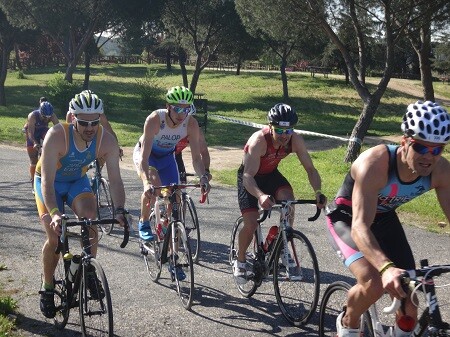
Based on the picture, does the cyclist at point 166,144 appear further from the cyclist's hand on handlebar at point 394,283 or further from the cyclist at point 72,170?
the cyclist's hand on handlebar at point 394,283

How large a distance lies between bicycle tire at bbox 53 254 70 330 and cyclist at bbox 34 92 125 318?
0.27ft

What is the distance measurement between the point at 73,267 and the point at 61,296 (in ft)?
1.54

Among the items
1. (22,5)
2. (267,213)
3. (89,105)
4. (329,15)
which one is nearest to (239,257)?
(267,213)

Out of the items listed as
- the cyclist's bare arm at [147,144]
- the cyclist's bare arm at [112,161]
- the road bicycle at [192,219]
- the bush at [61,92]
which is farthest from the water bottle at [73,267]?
the bush at [61,92]

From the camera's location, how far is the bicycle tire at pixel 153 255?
294 inches

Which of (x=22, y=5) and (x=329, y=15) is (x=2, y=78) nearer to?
(x=22, y=5)

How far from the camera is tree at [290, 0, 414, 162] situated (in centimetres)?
1881

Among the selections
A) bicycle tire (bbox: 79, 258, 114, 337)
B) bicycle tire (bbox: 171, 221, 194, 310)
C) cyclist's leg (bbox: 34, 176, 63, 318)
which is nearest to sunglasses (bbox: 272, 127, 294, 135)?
bicycle tire (bbox: 171, 221, 194, 310)

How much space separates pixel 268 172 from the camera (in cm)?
688

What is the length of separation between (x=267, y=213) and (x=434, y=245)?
391cm

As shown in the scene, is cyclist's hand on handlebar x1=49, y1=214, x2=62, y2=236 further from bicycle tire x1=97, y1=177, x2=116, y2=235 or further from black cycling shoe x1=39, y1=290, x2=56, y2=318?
bicycle tire x1=97, y1=177, x2=116, y2=235

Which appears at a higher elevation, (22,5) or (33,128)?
(22,5)

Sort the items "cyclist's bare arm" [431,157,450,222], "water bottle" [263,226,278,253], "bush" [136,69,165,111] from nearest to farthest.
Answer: "cyclist's bare arm" [431,157,450,222], "water bottle" [263,226,278,253], "bush" [136,69,165,111]

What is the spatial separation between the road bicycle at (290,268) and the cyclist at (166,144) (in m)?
1.24
